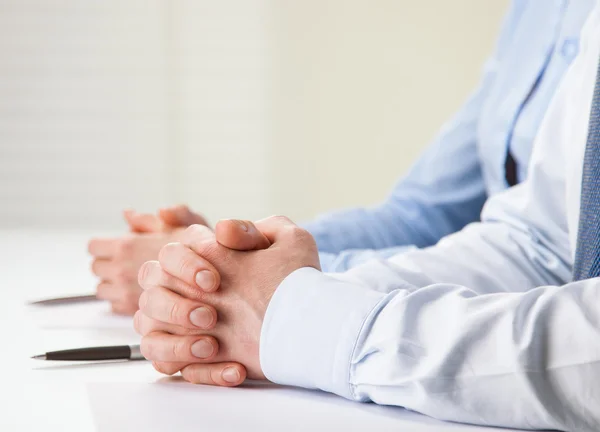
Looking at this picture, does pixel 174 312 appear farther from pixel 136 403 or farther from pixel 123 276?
pixel 123 276

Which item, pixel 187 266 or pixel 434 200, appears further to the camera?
pixel 434 200

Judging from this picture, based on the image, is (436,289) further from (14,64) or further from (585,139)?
(14,64)

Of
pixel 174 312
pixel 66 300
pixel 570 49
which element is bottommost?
pixel 66 300

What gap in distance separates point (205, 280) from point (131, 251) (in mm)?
442

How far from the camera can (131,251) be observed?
40.8 inches

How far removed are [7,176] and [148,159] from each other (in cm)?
58

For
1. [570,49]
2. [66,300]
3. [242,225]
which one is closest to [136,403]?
[242,225]

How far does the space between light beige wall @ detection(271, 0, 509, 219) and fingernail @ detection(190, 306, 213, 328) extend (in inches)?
115

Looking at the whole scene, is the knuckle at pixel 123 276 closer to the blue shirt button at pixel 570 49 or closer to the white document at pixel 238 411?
the white document at pixel 238 411

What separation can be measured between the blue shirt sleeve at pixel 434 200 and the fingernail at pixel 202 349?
64 cm

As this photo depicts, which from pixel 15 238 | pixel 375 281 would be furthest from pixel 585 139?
pixel 15 238

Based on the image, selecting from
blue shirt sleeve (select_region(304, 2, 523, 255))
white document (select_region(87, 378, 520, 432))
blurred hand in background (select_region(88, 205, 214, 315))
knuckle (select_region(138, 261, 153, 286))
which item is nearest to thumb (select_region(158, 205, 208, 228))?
blurred hand in background (select_region(88, 205, 214, 315))

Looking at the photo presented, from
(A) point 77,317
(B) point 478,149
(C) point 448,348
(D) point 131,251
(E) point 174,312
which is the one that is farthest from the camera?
(B) point 478,149

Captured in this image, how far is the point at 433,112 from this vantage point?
11.6ft
